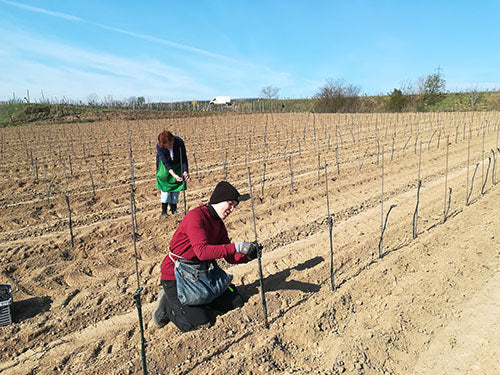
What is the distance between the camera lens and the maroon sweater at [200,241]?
224cm

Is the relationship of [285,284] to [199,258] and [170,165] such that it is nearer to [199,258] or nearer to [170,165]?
[199,258]

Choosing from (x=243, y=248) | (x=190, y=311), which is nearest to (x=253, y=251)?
(x=243, y=248)

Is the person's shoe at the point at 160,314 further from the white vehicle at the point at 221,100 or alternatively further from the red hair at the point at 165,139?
the white vehicle at the point at 221,100

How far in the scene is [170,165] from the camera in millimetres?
4148

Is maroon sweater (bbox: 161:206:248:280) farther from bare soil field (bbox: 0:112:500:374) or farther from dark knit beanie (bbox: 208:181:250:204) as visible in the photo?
bare soil field (bbox: 0:112:500:374)

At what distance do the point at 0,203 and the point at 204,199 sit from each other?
312 cm

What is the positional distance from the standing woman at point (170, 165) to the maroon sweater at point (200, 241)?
1.76 meters

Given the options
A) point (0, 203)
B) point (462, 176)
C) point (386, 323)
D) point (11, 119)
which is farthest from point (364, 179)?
point (11, 119)

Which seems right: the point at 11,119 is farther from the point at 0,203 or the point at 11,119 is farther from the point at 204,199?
the point at 204,199

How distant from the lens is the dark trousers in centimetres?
231

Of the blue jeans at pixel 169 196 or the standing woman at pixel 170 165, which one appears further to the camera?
the blue jeans at pixel 169 196

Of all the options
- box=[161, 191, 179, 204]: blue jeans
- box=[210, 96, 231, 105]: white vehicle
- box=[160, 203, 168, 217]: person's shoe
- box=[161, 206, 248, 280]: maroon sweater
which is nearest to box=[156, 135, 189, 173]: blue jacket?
box=[161, 191, 179, 204]: blue jeans

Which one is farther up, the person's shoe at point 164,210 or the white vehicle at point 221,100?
the white vehicle at point 221,100

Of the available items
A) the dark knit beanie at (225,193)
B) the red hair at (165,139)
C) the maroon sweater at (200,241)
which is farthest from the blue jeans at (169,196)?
the dark knit beanie at (225,193)
